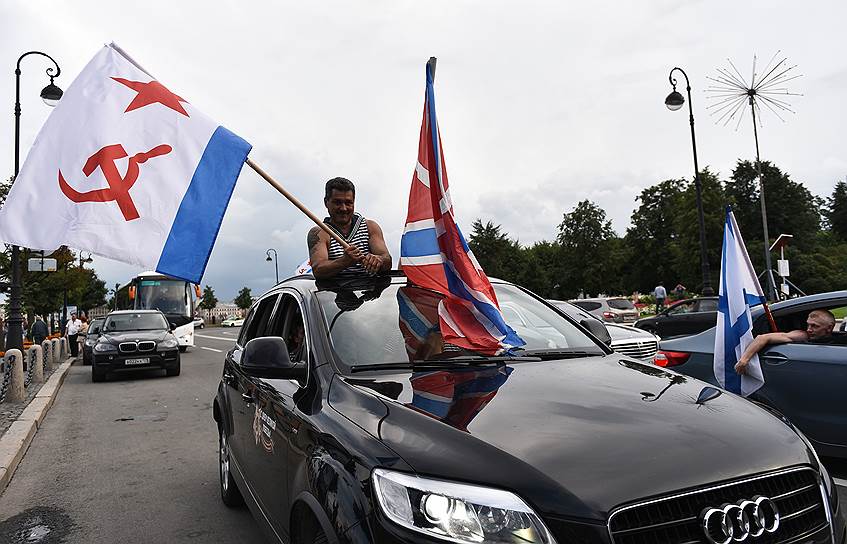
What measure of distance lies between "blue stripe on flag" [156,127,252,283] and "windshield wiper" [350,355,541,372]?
5.12 ft

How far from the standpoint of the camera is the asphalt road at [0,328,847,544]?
489 cm

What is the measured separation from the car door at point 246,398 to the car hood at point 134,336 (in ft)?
39.0

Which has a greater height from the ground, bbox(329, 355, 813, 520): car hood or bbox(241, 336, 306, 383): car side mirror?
bbox(241, 336, 306, 383): car side mirror

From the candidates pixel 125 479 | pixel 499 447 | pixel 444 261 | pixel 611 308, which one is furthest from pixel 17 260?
pixel 611 308

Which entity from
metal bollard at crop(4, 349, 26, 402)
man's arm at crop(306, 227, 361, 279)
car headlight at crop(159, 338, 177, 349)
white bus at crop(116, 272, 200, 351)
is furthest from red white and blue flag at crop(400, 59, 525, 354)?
white bus at crop(116, 272, 200, 351)

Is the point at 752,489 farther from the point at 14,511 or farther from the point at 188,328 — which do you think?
the point at 188,328

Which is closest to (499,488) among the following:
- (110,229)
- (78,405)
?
(110,229)

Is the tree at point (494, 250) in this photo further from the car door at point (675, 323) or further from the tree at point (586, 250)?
the car door at point (675, 323)

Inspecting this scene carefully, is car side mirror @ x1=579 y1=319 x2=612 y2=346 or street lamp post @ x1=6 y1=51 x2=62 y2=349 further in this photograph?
street lamp post @ x1=6 y1=51 x2=62 y2=349

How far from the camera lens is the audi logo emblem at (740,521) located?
2010mm

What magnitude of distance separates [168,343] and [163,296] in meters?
13.4

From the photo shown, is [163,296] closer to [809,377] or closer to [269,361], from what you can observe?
[809,377]

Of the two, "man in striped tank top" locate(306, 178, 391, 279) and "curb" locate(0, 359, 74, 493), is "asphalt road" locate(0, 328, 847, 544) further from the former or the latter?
"man in striped tank top" locate(306, 178, 391, 279)

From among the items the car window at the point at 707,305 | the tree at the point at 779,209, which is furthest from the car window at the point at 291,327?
the tree at the point at 779,209
